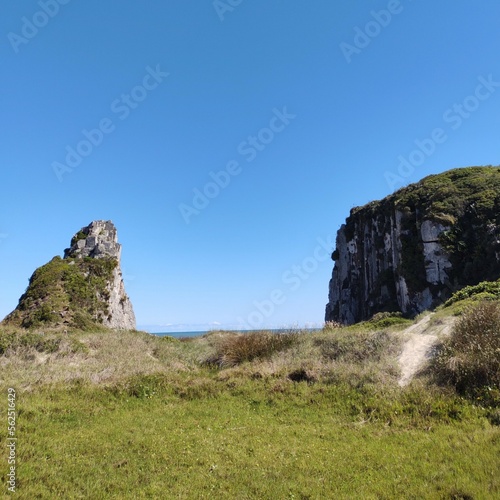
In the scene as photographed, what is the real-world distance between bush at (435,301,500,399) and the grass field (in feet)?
2.59

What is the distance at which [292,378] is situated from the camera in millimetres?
14297

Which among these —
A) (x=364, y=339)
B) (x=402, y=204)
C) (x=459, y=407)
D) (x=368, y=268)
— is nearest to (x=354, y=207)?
(x=368, y=268)

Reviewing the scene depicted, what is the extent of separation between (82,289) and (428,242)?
40649 millimetres

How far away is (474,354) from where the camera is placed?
37.3 feet

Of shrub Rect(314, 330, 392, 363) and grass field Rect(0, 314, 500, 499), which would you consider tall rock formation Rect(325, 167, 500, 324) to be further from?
grass field Rect(0, 314, 500, 499)

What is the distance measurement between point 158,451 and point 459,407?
26.6 feet

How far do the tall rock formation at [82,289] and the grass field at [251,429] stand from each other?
17.8 metres

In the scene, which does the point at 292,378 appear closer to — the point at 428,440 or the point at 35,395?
the point at 428,440

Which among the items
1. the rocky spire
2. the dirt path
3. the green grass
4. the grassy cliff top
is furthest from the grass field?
the grassy cliff top

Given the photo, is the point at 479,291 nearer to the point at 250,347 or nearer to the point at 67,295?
the point at 250,347

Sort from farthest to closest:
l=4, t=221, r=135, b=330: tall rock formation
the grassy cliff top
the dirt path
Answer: the grassy cliff top < l=4, t=221, r=135, b=330: tall rock formation < the dirt path

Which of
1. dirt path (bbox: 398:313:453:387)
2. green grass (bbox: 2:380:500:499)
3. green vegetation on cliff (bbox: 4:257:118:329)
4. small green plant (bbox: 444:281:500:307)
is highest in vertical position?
green vegetation on cliff (bbox: 4:257:118:329)

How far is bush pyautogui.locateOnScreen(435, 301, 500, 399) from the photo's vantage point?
34.6 ft

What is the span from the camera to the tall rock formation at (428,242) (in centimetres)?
3878
